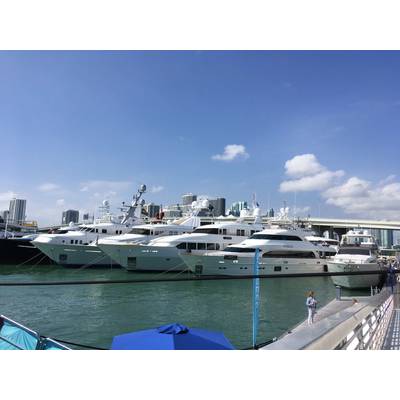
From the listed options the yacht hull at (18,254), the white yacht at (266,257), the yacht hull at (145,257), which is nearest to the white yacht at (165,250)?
the yacht hull at (145,257)

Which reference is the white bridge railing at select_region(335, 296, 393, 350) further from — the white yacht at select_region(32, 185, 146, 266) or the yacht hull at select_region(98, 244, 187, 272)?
the white yacht at select_region(32, 185, 146, 266)

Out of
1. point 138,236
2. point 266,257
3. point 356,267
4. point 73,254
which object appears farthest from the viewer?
point 73,254

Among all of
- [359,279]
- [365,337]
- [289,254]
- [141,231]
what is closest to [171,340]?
[365,337]

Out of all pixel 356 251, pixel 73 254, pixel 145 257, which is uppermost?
pixel 356 251

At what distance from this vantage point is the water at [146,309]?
11.4 meters

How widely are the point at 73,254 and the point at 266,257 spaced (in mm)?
21196

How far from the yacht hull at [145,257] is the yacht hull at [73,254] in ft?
18.3

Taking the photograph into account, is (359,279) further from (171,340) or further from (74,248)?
(74,248)

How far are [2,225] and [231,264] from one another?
65659mm

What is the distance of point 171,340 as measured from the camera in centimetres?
467

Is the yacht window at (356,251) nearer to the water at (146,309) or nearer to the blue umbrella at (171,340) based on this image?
the water at (146,309)

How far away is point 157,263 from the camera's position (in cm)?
3056

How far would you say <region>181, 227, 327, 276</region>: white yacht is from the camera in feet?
88.5

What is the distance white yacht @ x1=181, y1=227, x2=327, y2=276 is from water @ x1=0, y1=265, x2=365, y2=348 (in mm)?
4887
